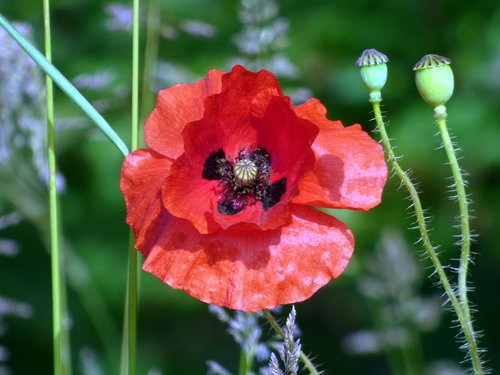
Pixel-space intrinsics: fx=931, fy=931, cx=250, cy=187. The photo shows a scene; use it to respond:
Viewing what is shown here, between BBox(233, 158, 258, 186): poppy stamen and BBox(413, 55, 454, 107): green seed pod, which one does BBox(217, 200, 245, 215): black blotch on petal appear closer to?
BBox(233, 158, 258, 186): poppy stamen

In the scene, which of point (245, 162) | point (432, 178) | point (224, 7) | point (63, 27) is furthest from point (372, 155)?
point (63, 27)

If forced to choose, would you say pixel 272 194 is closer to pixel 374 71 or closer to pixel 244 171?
pixel 244 171

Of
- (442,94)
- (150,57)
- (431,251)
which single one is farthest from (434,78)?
(150,57)

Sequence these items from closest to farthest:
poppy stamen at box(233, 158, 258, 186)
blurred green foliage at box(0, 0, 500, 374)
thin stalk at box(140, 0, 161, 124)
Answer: poppy stamen at box(233, 158, 258, 186), thin stalk at box(140, 0, 161, 124), blurred green foliage at box(0, 0, 500, 374)

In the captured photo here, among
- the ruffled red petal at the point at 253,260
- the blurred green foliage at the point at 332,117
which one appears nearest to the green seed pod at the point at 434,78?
the ruffled red petal at the point at 253,260

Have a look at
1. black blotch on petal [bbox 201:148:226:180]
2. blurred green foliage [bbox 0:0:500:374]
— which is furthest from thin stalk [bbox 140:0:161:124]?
blurred green foliage [bbox 0:0:500:374]

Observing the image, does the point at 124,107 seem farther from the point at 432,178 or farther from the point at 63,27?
the point at 432,178

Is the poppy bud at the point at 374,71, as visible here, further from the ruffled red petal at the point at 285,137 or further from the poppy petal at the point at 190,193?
the poppy petal at the point at 190,193
